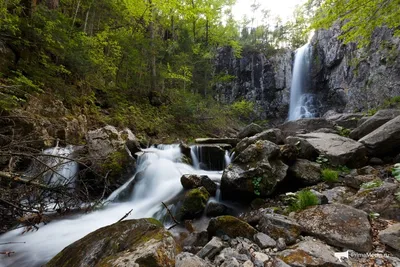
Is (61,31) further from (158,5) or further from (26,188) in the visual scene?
(158,5)

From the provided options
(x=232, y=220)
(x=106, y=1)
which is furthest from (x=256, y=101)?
(x=232, y=220)

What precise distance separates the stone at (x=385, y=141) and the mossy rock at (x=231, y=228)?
15.4ft

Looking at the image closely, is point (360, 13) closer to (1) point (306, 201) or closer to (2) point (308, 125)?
(1) point (306, 201)

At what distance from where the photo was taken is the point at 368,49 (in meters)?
12.5

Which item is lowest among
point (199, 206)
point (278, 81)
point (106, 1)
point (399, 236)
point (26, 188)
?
point (199, 206)

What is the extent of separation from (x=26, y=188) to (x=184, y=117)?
10910 mm

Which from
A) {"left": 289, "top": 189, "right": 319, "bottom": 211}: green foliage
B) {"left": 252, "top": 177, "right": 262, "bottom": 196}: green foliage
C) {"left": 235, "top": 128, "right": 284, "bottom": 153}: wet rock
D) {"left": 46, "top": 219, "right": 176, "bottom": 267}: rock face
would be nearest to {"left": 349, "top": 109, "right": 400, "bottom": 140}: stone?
{"left": 235, "top": 128, "right": 284, "bottom": 153}: wet rock

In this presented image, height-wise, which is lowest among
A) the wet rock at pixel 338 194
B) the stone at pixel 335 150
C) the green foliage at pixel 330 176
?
the wet rock at pixel 338 194

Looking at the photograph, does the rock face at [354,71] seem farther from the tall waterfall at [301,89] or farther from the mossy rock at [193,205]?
the mossy rock at [193,205]

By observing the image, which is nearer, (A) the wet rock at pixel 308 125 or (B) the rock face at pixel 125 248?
(B) the rock face at pixel 125 248

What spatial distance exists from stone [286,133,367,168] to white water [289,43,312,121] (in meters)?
15.0

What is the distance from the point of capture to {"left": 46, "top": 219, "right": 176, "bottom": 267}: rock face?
2133 millimetres

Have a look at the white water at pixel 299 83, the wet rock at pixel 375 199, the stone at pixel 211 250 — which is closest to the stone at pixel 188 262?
the stone at pixel 211 250

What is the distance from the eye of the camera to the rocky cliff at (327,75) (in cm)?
1121
